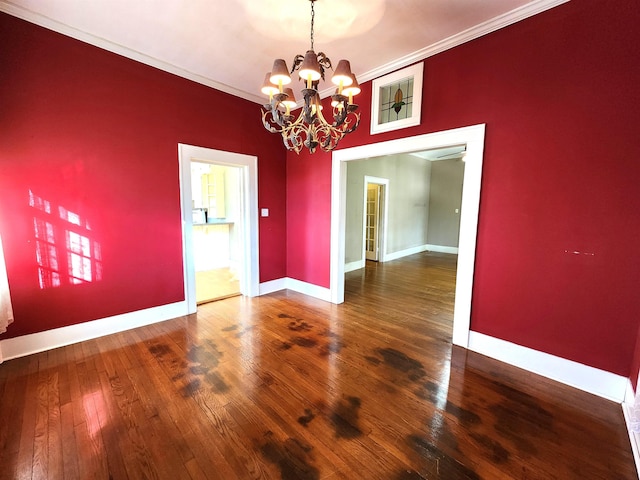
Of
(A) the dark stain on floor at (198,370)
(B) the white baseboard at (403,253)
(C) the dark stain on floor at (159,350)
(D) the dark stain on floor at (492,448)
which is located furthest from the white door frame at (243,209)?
(B) the white baseboard at (403,253)

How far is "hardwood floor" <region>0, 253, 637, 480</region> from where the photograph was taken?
1.48 m

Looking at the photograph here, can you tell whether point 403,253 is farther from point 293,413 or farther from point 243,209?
point 293,413

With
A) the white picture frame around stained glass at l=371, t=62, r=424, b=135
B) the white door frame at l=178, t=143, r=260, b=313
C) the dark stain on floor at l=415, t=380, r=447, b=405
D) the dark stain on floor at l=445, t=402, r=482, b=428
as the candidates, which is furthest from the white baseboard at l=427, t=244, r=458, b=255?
the dark stain on floor at l=445, t=402, r=482, b=428

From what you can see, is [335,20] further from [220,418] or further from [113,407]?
[113,407]

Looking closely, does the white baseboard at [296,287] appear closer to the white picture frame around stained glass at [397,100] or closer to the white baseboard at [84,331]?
the white baseboard at [84,331]

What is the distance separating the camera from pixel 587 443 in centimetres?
165

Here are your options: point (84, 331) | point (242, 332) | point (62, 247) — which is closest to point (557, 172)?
point (242, 332)

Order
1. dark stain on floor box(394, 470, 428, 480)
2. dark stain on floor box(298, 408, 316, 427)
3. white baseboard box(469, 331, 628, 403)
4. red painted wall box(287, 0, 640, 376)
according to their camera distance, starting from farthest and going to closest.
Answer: white baseboard box(469, 331, 628, 403), red painted wall box(287, 0, 640, 376), dark stain on floor box(298, 408, 316, 427), dark stain on floor box(394, 470, 428, 480)

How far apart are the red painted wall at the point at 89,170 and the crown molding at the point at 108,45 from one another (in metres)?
0.05

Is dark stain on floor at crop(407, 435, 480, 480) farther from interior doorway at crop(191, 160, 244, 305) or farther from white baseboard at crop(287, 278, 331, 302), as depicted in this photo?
interior doorway at crop(191, 160, 244, 305)

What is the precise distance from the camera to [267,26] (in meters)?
2.42

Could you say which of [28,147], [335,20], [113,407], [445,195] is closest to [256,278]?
[113,407]

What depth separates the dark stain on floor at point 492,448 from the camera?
154cm

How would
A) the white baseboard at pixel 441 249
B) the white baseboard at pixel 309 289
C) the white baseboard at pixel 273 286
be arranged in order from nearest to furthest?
the white baseboard at pixel 309 289
the white baseboard at pixel 273 286
the white baseboard at pixel 441 249
